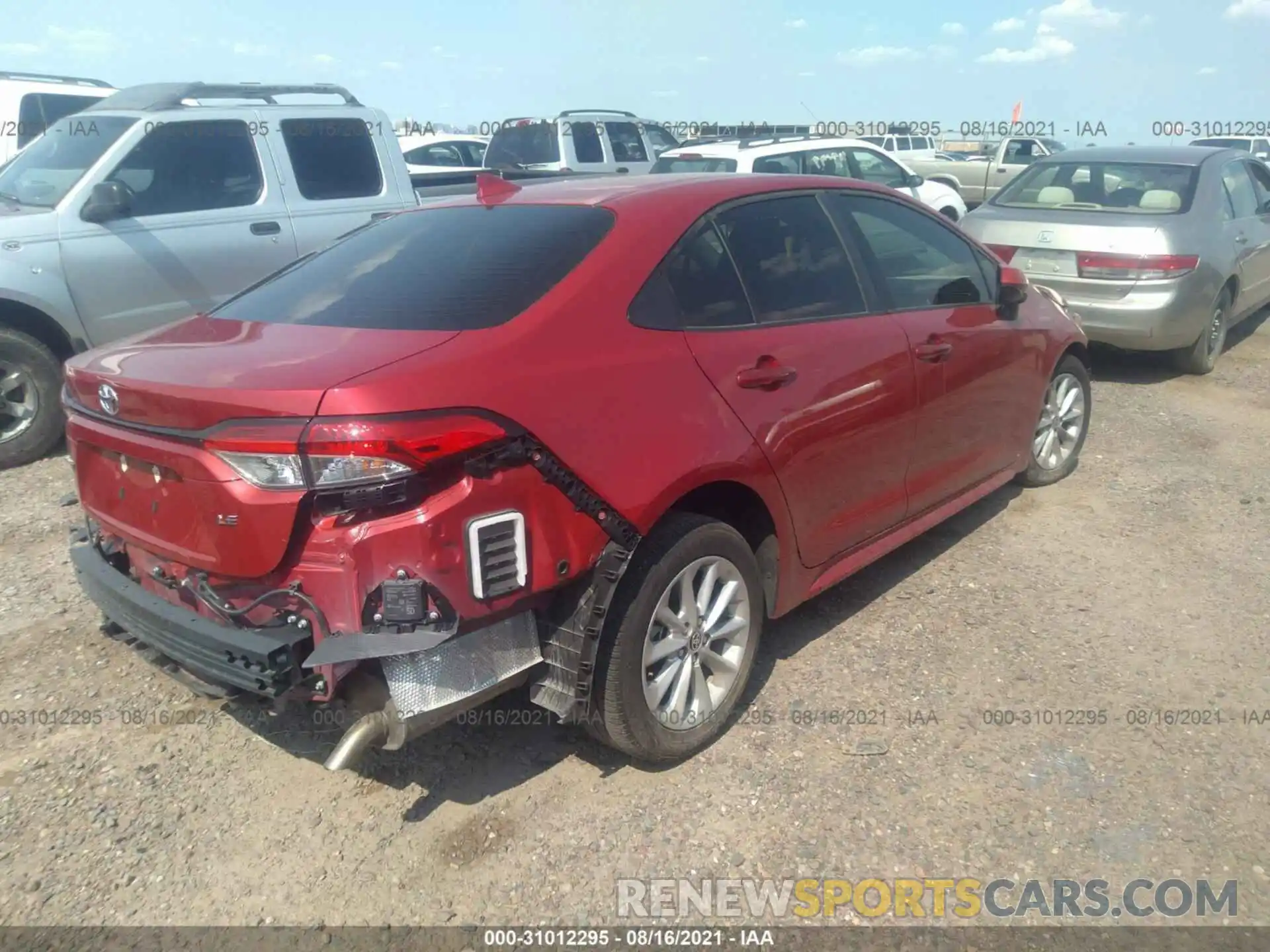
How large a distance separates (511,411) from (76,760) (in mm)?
1922

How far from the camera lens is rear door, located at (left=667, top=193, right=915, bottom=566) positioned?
3.10 m

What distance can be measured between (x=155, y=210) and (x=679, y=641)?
5.15 meters

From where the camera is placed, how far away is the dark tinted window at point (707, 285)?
305 centimetres

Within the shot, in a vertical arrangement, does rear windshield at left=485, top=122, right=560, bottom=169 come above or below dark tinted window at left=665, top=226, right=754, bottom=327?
above

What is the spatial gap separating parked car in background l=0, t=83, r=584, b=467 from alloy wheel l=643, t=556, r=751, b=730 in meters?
2.86

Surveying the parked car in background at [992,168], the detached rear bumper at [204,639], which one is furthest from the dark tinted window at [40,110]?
the parked car in background at [992,168]

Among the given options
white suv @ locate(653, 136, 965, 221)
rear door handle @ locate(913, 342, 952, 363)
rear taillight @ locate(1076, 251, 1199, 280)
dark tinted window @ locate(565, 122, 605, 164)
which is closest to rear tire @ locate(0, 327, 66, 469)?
rear door handle @ locate(913, 342, 952, 363)

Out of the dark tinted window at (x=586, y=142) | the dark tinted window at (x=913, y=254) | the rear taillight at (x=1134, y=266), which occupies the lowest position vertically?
the rear taillight at (x=1134, y=266)

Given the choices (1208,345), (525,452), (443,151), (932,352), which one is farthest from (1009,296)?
(443,151)

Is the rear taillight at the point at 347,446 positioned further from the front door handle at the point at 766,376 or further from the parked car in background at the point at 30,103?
the parked car in background at the point at 30,103

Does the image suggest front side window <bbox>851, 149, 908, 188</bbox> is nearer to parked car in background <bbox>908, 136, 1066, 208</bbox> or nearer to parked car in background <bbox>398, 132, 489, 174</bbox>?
parked car in background <bbox>398, 132, 489, 174</bbox>

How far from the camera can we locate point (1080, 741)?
10.6 feet

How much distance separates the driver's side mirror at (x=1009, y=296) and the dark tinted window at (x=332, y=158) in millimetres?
4821

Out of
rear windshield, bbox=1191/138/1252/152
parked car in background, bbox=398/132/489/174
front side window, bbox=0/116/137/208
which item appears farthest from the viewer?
rear windshield, bbox=1191/138/1252/152
